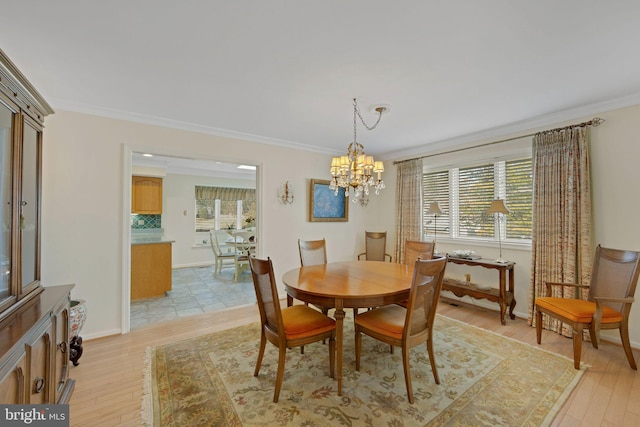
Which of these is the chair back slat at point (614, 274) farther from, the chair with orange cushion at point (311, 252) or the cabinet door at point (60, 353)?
the cabinet door at point (60, 353)

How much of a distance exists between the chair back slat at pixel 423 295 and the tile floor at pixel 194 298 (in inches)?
109

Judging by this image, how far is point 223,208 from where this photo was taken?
25.4 ft

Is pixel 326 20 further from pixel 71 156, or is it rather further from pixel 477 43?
pixel 71 156

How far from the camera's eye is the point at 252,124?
3.45 m

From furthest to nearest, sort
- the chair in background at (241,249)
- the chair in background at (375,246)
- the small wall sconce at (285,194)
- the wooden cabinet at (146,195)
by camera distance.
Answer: the chair in background at (241,249)
the wooden cabinet at (146,195)
the chair in background at (375,246)
the small wall sconce at (285,194)

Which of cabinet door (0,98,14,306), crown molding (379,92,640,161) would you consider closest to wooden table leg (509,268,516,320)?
crown molding (379,92,640,161)

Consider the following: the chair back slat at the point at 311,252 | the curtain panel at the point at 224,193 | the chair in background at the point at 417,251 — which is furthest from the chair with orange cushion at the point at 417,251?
the curtain panel at the point at 224,193

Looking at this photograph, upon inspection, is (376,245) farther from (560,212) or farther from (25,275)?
(25,275)

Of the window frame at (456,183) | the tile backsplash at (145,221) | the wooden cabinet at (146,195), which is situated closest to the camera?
the window frame at (456,183)

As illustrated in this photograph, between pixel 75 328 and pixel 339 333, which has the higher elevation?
pixel 339 333

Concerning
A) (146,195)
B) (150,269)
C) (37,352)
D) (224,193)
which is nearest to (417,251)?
(37,352)

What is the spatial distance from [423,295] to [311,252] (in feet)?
5.53

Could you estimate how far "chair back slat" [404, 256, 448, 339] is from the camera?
183cm

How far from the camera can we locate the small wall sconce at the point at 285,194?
14.0 ft
